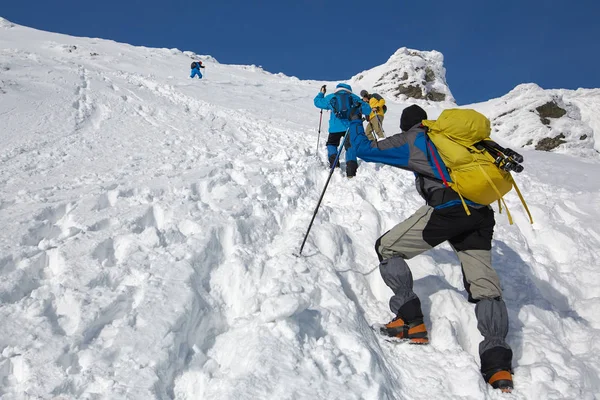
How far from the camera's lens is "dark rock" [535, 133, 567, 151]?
15625 mm

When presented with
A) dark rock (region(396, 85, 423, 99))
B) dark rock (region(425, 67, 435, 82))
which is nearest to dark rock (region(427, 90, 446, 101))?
dark rock (region(396, 85, 423, 99))

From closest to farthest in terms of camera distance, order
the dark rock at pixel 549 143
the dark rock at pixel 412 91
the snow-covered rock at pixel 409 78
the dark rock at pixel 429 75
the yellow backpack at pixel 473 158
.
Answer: the yellow backpack at pixel 473 158
the dark rock at pixel 549 143
the dark rock at pixel 412 91
the snow-covered rock at pixel 409 78
the dark rock at pixel 429 75

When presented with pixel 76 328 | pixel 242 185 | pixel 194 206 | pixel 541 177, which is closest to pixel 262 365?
pixel 76 328

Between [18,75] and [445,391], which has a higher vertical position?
[18,75]

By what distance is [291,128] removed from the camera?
10312 mm

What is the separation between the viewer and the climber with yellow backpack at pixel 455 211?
3.12 metres

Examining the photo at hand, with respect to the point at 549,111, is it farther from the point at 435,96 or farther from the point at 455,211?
the point at 455,211

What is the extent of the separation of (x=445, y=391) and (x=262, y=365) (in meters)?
1.46

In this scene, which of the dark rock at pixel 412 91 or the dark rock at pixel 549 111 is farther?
the dark rock at pixel 412 91

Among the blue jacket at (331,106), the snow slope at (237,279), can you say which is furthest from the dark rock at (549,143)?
the blue jacket at (331,106)

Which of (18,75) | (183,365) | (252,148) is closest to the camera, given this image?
(183,365)

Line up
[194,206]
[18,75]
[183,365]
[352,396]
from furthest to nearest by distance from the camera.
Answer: [18,75] → [194,206] → [183,365] → [352,396]

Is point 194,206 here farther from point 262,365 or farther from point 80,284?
point 262,365

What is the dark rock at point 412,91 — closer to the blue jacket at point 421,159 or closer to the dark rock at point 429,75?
the dark rock at point 429,75
